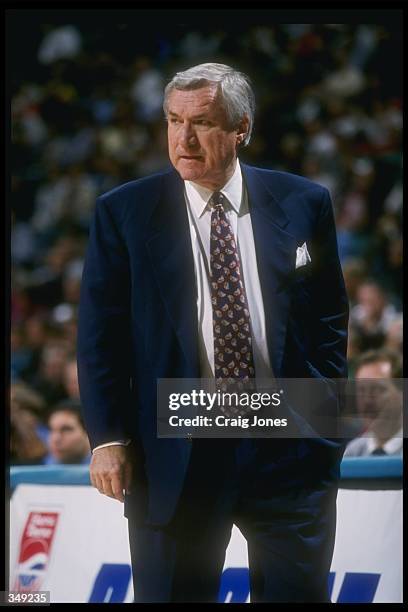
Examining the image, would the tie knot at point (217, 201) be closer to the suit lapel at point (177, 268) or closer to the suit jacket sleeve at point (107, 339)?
the suit lapel at point (177, 268)

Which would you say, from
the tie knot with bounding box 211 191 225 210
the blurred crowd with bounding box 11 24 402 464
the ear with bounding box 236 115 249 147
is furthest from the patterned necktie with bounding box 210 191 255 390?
the blurred crowd with bounding box 11 24 402 464

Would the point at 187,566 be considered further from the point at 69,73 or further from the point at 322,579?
the point at 69,73

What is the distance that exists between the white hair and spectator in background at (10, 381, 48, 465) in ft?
3.44

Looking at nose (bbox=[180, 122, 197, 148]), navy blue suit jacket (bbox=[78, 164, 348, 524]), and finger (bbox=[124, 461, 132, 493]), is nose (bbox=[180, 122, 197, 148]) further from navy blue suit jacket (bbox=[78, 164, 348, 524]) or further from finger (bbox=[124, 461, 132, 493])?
finger (bbox=[124, 461, 132, 493])

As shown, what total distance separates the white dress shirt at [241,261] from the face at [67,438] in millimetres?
186

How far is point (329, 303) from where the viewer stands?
3.90m

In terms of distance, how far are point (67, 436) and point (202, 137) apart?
1083mm

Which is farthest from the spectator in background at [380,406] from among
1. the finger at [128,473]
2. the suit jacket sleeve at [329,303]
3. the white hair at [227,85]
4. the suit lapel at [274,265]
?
the white hair at [227,85]

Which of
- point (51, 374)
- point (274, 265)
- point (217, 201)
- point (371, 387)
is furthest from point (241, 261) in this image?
point (51, 374)

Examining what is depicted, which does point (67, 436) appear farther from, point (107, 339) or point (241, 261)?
point (241, 261)

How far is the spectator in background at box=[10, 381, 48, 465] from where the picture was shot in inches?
160

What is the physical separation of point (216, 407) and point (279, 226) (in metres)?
0.61

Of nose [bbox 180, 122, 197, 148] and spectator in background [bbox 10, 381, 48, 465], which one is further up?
nose [bbox 180, 122, 197, 148]

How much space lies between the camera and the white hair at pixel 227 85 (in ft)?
12.6
